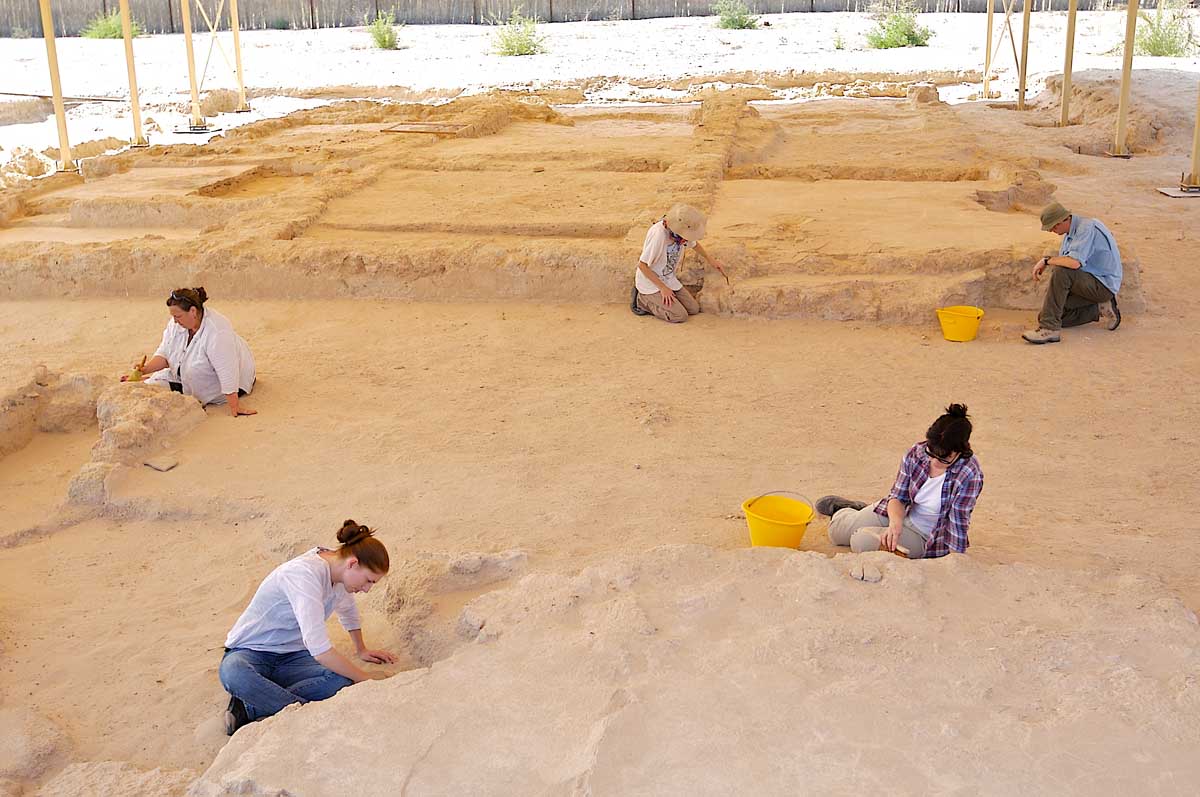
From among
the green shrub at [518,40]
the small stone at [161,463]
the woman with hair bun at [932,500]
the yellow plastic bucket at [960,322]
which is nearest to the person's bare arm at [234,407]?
the small stone at [161,463]

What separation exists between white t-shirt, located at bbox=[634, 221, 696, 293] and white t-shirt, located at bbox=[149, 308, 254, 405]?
241cm

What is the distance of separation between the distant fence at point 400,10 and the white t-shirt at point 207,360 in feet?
66.7

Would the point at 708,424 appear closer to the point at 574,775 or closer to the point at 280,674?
the point at 280,674

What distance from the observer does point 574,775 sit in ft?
7.54

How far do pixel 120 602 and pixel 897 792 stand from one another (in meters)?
2.73

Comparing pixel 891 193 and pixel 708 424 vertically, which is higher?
pixel 891 193

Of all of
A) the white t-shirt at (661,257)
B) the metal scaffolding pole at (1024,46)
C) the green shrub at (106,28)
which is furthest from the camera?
the green shrub at (106,28)

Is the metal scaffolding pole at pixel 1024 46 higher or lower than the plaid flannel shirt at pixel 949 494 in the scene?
higher

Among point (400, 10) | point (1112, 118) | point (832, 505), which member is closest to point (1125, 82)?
point (1112, 118)

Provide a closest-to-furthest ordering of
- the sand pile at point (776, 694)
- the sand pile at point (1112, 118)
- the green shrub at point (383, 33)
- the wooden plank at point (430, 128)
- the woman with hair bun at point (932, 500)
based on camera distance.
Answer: the sand pile at point (776, 694) < the woman with hair bun at point (932, 500) < the wooden plank at point (430, 128) < the sand pile at point (1112, 118) < the green shrub at point (383, 33)

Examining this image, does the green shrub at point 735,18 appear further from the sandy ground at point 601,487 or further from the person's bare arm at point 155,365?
the person's bare arm at point 155,365

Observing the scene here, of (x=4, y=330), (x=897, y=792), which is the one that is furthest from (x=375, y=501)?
(x=4, y=330)

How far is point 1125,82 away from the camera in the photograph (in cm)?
1046

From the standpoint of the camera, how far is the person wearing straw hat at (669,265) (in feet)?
20.0
